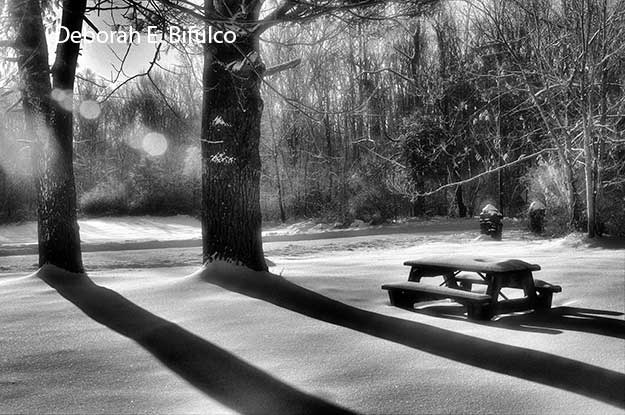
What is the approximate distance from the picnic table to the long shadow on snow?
0.58m

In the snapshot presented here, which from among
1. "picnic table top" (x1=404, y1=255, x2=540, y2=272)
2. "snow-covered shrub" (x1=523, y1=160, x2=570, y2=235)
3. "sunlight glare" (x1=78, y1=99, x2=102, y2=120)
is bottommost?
"picnic table top" (x1=404, y1=255, x2=540, y2=272)

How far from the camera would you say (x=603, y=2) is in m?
12.8

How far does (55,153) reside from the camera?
24.2ft

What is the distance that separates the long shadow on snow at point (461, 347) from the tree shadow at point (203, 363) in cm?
126

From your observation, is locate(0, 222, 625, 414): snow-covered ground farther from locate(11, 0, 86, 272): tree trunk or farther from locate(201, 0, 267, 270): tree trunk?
locate(11, 0, 86, 272): tree trunk

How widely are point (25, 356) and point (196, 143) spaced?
28.1 m

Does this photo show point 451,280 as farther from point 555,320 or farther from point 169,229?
point 169,229

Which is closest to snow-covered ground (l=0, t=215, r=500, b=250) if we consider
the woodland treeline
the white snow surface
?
the white snow surface

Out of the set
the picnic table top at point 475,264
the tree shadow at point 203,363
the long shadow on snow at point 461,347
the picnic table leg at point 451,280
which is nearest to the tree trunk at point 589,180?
the picnic table leg at point 451,280

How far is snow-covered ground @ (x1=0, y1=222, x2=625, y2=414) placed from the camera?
3479 millimetres

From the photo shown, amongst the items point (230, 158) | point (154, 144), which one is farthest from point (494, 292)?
point (154, 144)

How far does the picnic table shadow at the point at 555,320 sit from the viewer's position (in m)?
5.10

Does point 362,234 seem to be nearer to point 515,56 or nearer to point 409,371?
point 515,56

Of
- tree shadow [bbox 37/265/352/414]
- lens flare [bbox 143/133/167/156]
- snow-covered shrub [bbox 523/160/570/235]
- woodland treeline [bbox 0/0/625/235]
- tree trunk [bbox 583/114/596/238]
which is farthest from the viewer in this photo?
lens flare [bbox 143/133/167/156]
